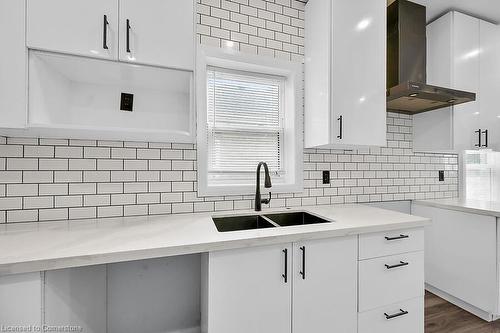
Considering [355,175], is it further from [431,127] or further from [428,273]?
[428,273]

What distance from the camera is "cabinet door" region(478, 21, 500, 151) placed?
2475mm

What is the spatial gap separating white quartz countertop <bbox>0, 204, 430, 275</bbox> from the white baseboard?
1.26 meters

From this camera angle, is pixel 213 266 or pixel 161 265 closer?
pixel 213 266

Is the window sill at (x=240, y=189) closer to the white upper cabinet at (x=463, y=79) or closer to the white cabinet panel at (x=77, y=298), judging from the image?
the white cabinet panel at (x=77, y=298)

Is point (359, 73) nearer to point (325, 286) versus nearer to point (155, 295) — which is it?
point (325, 286)

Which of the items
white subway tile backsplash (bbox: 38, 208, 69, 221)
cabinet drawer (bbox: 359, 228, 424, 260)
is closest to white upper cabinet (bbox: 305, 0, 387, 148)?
cabinet drawer (bbox: 359, 228, 424, 260)

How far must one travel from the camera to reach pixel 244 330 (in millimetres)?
1255

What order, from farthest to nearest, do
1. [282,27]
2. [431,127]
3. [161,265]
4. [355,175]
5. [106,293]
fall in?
1. [431,127]
2. [355,175]
3. [282,27]
4. [161,265]
5. [106,293]

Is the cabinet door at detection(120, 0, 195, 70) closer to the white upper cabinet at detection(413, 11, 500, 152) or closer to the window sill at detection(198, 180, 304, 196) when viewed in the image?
the window sill at detection(198, 180, 304, 196)

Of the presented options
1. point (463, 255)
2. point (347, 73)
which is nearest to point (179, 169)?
point (347, 73)

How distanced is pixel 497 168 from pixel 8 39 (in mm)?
4301

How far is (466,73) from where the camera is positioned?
2.40m

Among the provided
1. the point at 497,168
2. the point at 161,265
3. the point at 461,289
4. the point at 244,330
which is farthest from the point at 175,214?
the point at 497,168

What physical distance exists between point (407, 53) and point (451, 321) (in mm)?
2291
